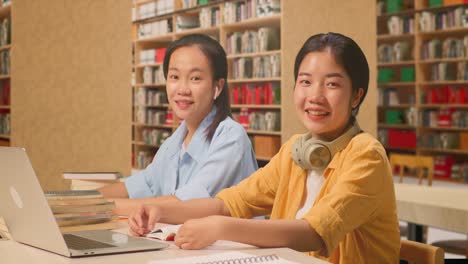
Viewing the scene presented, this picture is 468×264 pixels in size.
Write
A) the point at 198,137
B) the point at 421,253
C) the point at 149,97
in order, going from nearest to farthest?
the point at 421,253, the point at 198,137, the point at 149,97

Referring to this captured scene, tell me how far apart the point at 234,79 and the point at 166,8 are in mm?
2466

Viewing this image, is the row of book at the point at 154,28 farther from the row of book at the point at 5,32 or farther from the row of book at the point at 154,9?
the row of book at the point at 5,32

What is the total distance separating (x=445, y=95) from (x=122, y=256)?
28.7 feet

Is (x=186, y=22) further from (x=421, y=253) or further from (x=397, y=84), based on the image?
(x=421, y=253)

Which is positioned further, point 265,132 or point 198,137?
point 265,132

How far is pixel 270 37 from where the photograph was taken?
7504 millimetres

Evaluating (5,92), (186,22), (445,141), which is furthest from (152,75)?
(445,141)

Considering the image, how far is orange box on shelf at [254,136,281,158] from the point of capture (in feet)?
24.1

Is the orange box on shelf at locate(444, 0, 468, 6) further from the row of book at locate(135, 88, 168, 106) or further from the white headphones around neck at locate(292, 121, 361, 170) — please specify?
the white headphones around neck at locate(292, 121, 361, 170)

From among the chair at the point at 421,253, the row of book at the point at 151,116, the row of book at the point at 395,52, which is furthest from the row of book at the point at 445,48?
the chair at the point at 421,253

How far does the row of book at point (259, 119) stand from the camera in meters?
7.50

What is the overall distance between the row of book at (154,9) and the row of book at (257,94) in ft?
7.72

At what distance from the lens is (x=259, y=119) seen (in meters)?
7.70

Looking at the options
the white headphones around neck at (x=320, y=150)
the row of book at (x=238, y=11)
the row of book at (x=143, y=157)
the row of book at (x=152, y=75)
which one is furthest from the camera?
the row of book at (x=143, y=157)
